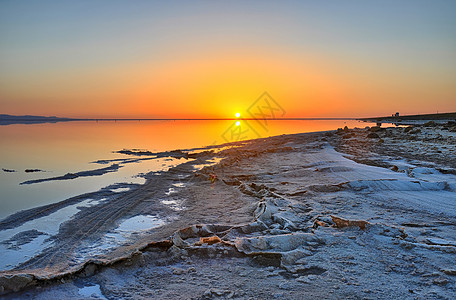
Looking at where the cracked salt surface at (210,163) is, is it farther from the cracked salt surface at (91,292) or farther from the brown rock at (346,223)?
the cracked salt surface at (91,292)

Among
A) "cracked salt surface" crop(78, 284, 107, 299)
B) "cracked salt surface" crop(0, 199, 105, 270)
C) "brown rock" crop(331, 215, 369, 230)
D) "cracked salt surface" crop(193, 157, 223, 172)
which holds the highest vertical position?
"brown rock" crop(331, 215, 369, 230)

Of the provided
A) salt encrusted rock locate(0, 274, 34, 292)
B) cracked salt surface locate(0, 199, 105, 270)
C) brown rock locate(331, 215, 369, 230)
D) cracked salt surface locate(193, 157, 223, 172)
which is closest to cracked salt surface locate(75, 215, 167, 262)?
cracked salt surface locate(0, 199, 105, 270)

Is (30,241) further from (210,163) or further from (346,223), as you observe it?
(210,163)

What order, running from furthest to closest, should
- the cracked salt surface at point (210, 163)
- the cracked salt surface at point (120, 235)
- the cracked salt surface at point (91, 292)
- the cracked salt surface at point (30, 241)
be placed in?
the cracked salt surface at point (210, 163) → the cracked salt surface at point (120, 235) → the cracked salt surface at point (30, 241) → the cracked salt surface at point (91, 292)

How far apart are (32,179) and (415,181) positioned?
1134 cm

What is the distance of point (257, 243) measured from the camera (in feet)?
12.8

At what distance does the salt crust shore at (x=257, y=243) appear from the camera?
300cm

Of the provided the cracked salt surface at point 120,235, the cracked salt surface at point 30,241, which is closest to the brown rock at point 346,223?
the cracked salt surface at point 120,235

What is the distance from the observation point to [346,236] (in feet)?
13.5

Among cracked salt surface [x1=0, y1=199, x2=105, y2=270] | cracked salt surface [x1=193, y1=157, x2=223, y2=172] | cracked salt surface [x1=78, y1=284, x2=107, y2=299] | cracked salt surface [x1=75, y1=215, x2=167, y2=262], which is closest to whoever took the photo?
cracked salt surface [x1=78, y1=284, x2=107, y2=299]

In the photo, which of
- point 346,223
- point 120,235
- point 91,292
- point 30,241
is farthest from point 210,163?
point 91,292

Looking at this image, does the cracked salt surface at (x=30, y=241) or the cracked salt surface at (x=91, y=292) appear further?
the cracked salt surface at (x=30, y=241)

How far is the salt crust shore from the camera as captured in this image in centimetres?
300

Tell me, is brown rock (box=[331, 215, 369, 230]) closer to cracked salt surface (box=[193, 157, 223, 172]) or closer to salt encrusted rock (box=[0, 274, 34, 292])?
salt encrusted rock (box=[0, 274, 34, 292])
